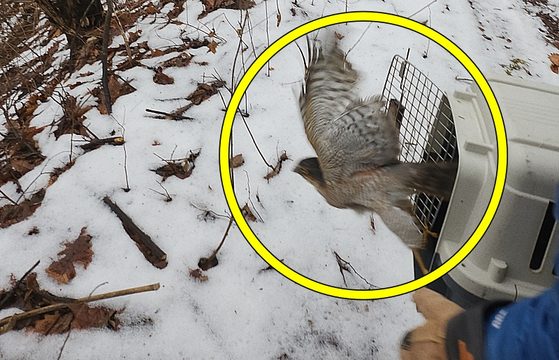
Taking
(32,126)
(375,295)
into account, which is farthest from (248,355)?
(32,126)

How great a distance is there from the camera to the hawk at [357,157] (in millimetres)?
870

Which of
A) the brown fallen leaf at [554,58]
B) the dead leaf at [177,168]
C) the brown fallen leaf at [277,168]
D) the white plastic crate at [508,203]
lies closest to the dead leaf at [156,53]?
the dead leaf at [177,168]

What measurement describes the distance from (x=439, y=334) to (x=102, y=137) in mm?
1124

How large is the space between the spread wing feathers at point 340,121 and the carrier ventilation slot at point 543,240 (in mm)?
325

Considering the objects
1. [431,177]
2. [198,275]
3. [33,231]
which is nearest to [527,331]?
[431,177]

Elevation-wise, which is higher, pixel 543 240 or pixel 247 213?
pixel 543 240

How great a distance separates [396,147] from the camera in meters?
0.95

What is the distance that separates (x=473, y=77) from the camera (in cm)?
84

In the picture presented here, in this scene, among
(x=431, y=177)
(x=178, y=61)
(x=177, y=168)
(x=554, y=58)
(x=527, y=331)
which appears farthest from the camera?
(x=554, y=58)

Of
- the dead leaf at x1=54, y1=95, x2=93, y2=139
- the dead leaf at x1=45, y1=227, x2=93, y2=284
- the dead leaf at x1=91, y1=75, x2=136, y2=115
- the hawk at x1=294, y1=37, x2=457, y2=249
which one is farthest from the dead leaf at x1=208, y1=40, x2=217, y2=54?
the dead leaf at x1=45, y1=227, x2=93, y2=284

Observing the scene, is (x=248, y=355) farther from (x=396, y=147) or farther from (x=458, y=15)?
(x=458, y=15)

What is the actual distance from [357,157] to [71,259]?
2.47 ft

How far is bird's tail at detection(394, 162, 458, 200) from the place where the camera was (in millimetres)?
826

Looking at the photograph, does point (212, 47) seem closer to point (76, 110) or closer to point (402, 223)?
point (76, 110)
